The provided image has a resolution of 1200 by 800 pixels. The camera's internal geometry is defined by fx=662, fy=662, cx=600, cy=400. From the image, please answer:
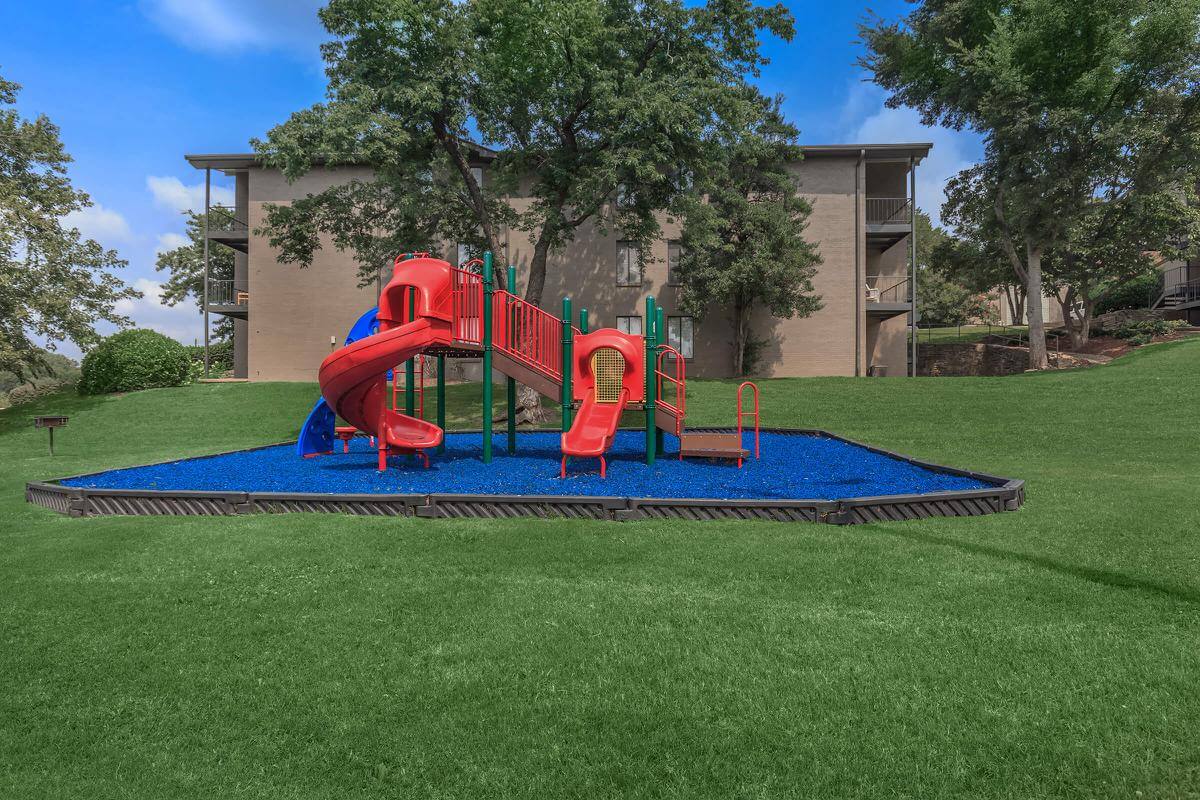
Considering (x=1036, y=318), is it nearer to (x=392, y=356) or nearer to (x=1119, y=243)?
(x=1119, y=243)

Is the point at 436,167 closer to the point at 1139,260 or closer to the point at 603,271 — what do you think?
the point at 603,271

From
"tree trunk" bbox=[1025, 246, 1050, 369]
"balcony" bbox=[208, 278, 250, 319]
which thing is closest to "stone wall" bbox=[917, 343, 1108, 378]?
"tree trunk" bbox=[1025, 246, 1050, 369]

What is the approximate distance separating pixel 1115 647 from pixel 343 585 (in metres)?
5.63

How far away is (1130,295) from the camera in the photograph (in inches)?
1571

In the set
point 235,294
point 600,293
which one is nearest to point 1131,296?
point 600,293

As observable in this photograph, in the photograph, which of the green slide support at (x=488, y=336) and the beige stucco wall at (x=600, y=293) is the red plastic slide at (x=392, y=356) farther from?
the beige stucco wall at (x=600, y=293)

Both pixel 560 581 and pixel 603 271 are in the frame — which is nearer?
pixel 560 581

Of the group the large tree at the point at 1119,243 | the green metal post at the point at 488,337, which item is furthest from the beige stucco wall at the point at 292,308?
the large tree at the point at 1119,243

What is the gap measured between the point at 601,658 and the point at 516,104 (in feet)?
62.4

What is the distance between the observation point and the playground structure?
11.4 metres

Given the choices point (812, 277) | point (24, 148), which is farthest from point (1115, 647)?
point (24, 148)

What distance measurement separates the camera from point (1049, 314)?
60406 mm

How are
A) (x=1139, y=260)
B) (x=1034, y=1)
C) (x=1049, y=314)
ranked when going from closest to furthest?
(x=1034, y=1) → (x=1139, y=260) → (x=1049, y=314)

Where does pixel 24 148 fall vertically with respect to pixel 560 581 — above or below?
above
